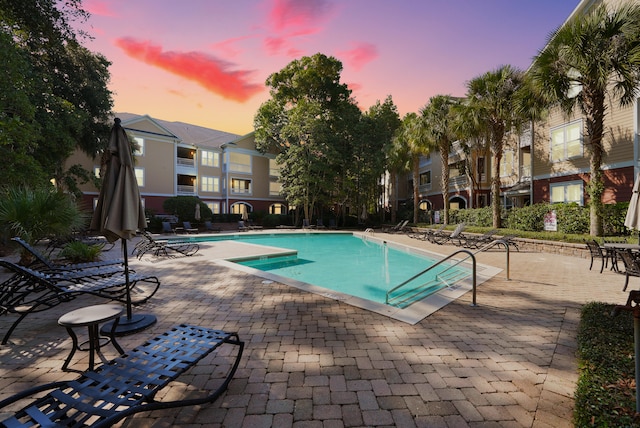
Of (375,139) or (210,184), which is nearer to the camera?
(375,139)

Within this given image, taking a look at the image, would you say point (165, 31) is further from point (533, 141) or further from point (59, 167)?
point (533, 141)

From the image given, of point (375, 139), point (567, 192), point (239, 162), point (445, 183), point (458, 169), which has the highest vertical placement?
point (375, 139)

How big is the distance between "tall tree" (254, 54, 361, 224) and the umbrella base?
852 inches

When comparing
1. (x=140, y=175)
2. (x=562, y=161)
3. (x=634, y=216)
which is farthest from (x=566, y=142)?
(x=140, y=175)

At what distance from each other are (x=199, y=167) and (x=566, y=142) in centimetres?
3060

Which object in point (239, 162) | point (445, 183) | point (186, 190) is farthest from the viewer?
point (239, 162)

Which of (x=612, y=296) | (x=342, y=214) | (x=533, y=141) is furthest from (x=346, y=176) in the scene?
(x=612, y=296)

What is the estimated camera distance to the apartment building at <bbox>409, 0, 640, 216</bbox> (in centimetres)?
1349

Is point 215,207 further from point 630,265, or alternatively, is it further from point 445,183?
point 630,265

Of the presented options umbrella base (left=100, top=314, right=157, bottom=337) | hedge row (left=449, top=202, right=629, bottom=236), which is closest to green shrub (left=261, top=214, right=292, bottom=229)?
hedge row (left=449, top=202, right=629, bottom=236)

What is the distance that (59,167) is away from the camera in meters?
17.9

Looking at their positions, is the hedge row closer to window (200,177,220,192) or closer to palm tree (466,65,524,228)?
palm tree (466,65,524,228)

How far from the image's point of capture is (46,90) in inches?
507

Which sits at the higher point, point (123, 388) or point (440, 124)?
point (440, 124)
